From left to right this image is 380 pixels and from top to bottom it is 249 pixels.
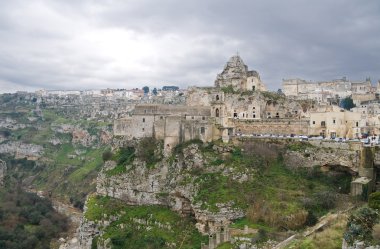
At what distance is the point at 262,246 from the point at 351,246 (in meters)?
14.7

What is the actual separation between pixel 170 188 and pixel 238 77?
2004 cm

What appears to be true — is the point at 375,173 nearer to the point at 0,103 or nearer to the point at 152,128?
the point at 152,128

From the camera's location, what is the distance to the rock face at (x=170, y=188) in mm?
41688

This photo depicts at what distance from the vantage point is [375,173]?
42000 millimetres

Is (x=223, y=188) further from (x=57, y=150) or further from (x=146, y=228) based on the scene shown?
(x=57, y=150)

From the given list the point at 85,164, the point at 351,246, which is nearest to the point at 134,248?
the point at 351,246

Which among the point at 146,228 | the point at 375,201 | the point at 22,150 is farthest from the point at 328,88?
the point at 22,150

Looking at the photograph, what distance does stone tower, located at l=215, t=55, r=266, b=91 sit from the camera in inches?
2405

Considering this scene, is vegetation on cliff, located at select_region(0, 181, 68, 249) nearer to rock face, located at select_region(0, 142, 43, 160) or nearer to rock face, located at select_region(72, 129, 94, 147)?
rock face, located at select_region(0, 142, 43, 160)

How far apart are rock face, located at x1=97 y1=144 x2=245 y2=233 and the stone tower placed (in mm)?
15964

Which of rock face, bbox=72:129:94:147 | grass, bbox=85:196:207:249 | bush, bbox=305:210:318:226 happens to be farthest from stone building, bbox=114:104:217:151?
rock face, bbox=72:129:94:147

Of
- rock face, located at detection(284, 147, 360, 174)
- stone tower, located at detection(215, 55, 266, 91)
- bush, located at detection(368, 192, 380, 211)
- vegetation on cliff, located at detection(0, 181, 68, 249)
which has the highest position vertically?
stone tower, located at detection(215, 55, 266, 91)

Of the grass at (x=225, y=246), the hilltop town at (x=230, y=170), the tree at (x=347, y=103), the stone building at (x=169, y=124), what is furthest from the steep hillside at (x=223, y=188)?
the tree at (x=347, y=103)

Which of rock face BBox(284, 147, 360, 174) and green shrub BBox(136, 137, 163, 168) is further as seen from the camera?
green shrub BBox(136, 137, 163, 168)
